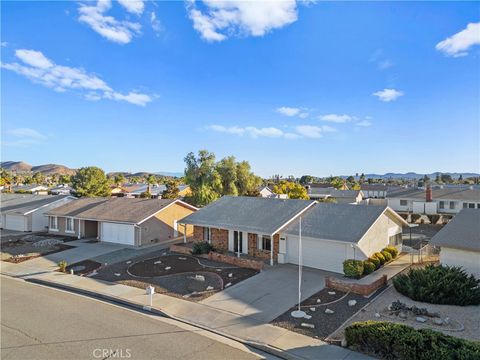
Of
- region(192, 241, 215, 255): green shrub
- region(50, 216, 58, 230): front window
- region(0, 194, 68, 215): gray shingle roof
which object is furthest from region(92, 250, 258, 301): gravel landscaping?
region(0, 194, 68, 215): gray shingle roof

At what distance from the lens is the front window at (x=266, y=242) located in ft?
75.7

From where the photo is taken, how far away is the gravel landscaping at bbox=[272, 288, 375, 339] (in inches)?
488

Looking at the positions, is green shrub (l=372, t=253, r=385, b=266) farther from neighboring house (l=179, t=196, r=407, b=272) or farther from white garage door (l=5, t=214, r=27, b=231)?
white garage door (l=5, t=214, r=27, b=231)

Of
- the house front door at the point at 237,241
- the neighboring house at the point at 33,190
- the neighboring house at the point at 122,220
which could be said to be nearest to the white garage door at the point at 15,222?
the neighboring house at the point at 122,220

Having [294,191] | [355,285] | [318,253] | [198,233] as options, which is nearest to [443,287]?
[355,285]

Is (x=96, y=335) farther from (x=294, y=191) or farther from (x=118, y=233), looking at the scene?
(x=294, y=191)

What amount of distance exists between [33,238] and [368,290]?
108 feet

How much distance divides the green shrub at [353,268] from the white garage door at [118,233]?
62.4 feet

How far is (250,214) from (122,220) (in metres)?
12.4

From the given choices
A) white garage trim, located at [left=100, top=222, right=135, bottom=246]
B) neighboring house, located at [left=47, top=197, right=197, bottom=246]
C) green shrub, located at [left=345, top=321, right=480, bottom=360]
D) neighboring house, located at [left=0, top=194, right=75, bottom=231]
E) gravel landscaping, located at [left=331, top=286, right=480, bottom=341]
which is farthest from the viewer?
neighboring house, located at [left=0, top=194, right=75, bottom=231]

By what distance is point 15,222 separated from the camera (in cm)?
3819

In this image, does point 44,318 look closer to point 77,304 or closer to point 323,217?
point 77,304

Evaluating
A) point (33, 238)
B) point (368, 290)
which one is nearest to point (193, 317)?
point (368, 290)

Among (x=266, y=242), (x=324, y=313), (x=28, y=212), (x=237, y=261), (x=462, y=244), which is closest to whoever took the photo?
(x=324, y=313)
